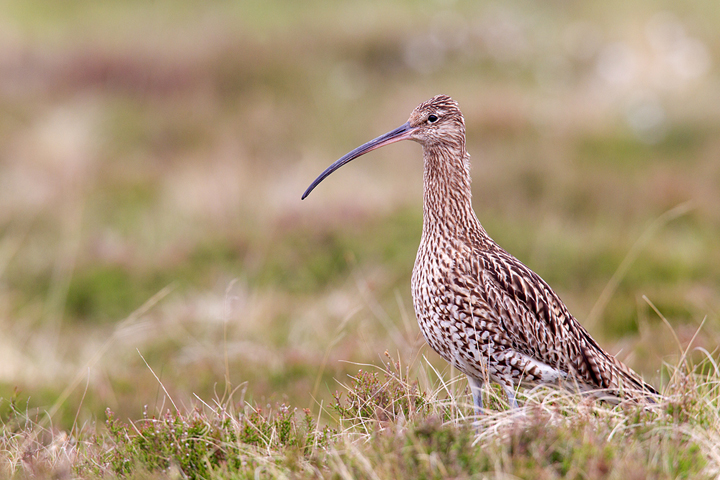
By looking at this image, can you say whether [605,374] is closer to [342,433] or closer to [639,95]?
[342,433]

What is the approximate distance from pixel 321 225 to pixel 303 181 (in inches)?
59.1

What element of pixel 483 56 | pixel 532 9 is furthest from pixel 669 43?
pixel 532 9

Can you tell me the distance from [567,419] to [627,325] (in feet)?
13.0

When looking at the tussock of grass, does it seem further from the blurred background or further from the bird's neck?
the bird's neck

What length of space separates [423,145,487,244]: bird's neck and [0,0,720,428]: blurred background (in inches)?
30.6

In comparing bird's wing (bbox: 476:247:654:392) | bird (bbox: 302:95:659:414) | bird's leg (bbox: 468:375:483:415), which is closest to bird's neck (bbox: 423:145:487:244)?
bird (bbox: 302:95:659:414)

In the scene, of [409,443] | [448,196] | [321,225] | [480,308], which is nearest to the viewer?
[409,443]

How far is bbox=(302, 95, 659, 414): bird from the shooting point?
3930 mm

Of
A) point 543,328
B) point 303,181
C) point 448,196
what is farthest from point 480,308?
point 303,181

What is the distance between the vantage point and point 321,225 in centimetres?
942

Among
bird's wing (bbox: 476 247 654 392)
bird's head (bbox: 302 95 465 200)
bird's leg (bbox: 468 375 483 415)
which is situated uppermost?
bird's head (bbox: 302 95 465 200)

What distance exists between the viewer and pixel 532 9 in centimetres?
1955

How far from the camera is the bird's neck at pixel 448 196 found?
429cm

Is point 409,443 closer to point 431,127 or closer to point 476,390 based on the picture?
point 476,390
